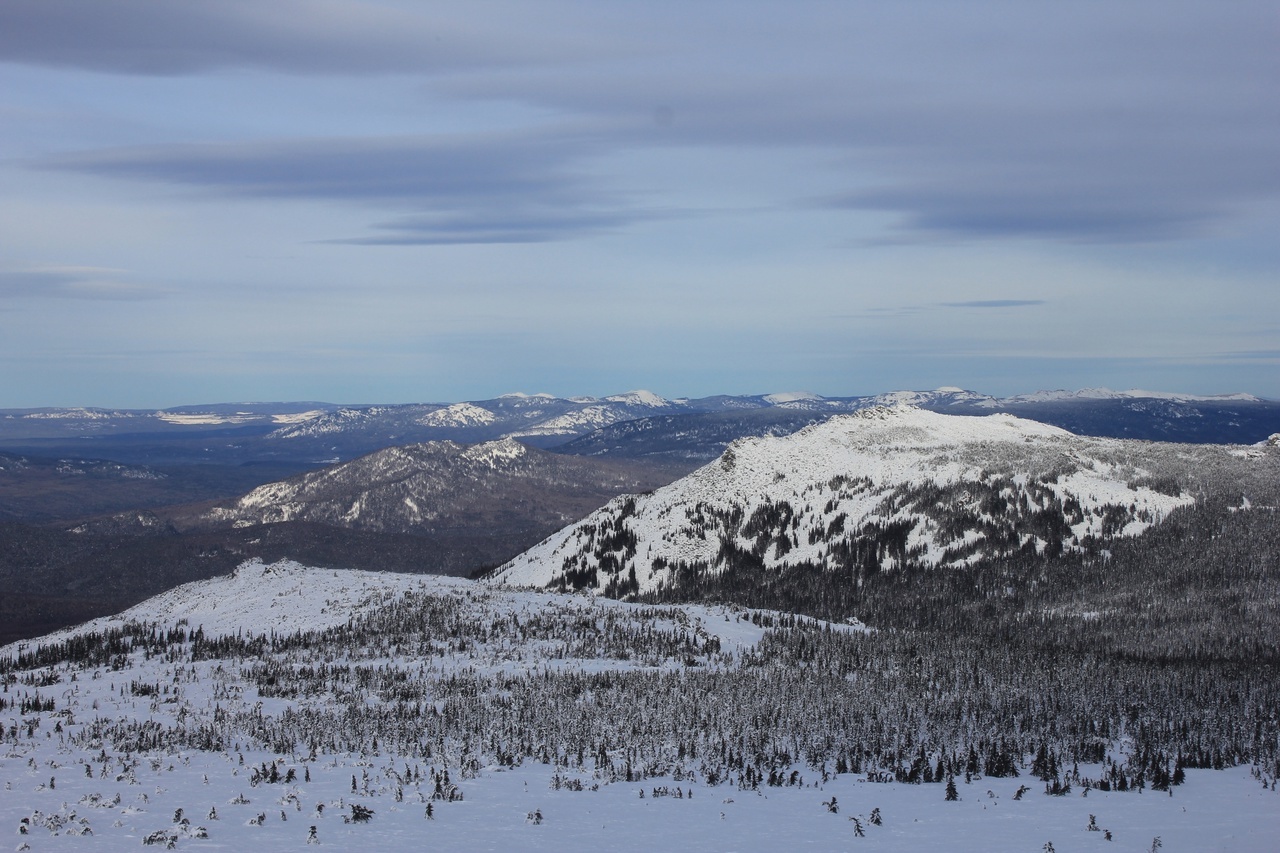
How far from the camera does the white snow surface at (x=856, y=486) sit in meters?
110

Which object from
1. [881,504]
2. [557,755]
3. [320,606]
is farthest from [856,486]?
[557,755]

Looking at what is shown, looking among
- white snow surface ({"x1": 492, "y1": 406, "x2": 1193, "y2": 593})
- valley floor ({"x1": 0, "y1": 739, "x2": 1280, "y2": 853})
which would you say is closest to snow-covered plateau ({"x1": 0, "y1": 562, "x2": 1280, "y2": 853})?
valley floor ({"x1": 0, "y1": 739, "x2": 1280, "y2": 853})

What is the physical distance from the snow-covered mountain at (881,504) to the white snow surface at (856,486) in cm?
23

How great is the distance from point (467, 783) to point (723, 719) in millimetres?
10367

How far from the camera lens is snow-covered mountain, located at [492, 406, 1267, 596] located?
105 meters

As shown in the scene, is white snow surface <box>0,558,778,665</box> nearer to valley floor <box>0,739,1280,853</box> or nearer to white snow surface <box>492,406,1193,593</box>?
valley floor <box>0,739,1280,853</box>

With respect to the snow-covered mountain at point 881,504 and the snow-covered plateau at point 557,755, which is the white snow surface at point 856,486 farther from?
the snow-covered plateau at point 557,755

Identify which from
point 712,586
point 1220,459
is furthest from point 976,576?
point 1220,459

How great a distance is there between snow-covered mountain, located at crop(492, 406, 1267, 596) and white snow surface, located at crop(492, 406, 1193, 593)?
0.23 meters

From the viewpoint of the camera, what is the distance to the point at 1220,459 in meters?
118

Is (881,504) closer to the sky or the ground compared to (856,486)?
closer to the ground

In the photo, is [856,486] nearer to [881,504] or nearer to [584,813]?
[881,504]

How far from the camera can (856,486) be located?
12112 centimetres

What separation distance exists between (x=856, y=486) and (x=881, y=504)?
20.9 feet
